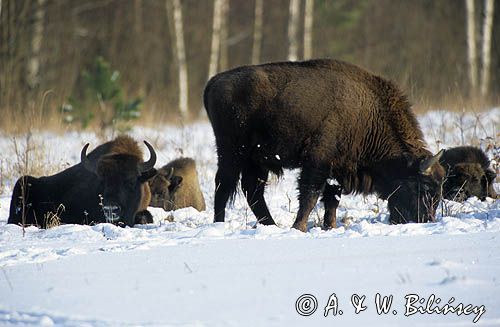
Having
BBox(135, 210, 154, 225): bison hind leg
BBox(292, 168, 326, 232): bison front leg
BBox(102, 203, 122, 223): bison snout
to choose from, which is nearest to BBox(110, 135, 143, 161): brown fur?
BBox(135, 210, 154, 225): bison hind leg

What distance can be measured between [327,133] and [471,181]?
3.15 meters

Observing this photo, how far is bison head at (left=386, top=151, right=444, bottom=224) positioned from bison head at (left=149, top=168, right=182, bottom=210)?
3308 millimetres

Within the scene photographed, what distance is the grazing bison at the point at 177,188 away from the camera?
11109mm

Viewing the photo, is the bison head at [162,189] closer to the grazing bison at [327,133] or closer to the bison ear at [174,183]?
the bison ear at [174,183]

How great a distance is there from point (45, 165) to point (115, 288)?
769 centimetres

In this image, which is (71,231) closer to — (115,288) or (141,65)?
(115,288)

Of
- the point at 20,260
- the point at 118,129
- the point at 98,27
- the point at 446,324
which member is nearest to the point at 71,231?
the point at 20,260

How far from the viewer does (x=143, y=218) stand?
9.75 m

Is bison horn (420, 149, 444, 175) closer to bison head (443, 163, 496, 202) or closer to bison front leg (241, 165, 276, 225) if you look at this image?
bison front leg (241, 165, 276, 225)

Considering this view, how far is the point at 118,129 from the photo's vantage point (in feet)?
51.7

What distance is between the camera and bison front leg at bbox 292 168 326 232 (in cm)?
880

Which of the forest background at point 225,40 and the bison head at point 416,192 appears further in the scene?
the forest background at point 225,40

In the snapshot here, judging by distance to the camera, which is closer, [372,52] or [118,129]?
[118,129]

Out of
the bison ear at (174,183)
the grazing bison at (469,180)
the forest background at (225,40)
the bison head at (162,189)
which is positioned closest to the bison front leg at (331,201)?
the grazing bison at (469,180)
